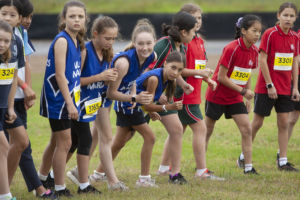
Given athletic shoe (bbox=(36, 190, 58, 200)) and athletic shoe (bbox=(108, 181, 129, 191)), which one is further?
athletic shoe (bbox=(108, 181, 129, 191))

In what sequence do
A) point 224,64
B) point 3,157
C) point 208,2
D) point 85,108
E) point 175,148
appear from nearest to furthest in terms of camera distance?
point 3,157, point 85,108, point 175,148, point 224,64, point 208,2

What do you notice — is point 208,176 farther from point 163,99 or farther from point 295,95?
point 295,95

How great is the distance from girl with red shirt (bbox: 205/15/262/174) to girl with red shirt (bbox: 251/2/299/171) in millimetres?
319

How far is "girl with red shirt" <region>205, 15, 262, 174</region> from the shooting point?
5891 mm

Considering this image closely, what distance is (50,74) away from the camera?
445cm

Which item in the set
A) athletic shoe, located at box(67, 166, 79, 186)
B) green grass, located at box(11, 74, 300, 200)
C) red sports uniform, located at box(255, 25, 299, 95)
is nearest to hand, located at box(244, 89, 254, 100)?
red sports uniform, located at box(255, 25, 299, 95)

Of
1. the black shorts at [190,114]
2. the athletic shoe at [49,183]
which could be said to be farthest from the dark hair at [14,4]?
the black shorts at [190,114]

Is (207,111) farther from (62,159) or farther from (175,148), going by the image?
(62,159)

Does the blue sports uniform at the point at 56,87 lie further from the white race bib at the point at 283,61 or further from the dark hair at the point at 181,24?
the white race bib at the point at 283,61

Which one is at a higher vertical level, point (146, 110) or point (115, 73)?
point (115, 73)

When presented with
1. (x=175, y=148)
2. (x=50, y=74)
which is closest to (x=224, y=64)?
(x=175, y=148)

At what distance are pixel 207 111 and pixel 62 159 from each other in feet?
7.23

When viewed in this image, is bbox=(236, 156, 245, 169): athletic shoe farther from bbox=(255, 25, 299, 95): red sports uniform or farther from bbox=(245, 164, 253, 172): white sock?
bbox=(255, 25, 299, 95): red sports uniform

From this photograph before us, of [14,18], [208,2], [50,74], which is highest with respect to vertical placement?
[14,18]
